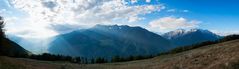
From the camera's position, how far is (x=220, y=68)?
1540 inches

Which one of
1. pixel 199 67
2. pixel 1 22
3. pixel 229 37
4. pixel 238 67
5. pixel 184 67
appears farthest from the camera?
pixel 229 37

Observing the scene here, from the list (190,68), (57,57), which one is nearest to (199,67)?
(190,68)

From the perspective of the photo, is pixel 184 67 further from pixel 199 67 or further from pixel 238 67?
pixel 238 67

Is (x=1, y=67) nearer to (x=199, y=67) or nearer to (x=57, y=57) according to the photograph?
(x=199, y=67)

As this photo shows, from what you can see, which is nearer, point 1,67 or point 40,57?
point 1,67

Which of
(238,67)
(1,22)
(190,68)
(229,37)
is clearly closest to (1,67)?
(190,68)

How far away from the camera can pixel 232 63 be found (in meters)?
39.0

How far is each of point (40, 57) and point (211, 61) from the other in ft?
463

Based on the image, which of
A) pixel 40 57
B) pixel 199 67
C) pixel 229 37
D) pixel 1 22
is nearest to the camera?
pixel 199 67

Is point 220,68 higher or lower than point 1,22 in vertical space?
lower

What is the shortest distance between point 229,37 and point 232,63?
125947 millimetres

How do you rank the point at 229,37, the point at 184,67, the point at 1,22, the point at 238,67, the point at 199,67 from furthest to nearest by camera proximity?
the point at 229,37 → the point at 1,22 → the point at 184,67 → the point at 199,67 → the point at 238,67

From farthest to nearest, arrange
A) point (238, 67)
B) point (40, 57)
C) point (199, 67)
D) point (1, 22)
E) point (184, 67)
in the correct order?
point (40, 57) → point (1, 22) → point (184, 67) → point (199, 67) → point (238, 67)

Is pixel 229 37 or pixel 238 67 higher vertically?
pixel 229 37
